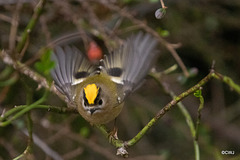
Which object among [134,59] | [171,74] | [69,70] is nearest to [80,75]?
[69,70]

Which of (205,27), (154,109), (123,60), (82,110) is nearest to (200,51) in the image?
(205,27)

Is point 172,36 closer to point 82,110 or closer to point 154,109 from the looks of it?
point 154,109

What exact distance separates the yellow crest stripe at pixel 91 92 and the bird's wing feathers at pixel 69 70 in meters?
0.14

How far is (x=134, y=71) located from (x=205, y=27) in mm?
1934

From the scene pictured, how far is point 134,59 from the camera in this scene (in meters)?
2.24

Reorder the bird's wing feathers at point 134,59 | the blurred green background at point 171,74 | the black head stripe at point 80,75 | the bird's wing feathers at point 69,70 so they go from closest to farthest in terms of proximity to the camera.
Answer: the bird's wing feathers at point 134,59, the bird's wing feathers at point 69,70, the black head stripe at point 80,75, the blurred green background at point 171,74

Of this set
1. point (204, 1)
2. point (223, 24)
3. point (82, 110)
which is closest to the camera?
point (82, 110)

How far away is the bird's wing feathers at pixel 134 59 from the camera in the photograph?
2.16 metres

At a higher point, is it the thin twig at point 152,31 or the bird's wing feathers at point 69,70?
the thin twig at point 152,31

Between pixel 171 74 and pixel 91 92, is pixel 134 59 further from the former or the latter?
pixel 171 74

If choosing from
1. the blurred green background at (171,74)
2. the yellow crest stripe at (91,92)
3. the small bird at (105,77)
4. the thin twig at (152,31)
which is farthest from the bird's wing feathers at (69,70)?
the blurred green background at (171,74)

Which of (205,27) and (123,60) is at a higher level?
(205,27)

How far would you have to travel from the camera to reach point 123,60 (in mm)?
2361

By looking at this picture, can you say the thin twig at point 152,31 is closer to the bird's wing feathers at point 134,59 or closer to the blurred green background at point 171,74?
the bird's wing feathers at point 134,59
